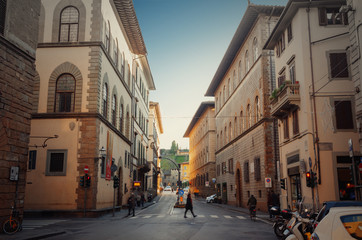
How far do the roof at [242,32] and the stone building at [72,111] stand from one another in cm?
1180

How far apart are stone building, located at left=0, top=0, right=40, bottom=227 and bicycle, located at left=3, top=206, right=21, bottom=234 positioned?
238 millimetres

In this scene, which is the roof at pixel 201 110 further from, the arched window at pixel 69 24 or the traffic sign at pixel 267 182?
the arched window at pixel 69 24

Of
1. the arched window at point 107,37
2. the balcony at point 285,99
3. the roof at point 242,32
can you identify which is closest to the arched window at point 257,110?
the balcony at point 285,99

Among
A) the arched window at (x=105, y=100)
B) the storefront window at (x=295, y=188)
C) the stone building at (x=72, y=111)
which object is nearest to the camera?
the storefront window at (x=295, y=188)

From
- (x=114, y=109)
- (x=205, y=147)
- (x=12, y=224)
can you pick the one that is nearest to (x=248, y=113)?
(x=114, y=109)

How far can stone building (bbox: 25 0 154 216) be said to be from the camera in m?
24.9

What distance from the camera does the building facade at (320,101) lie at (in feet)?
67.2

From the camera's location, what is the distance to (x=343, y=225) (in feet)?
19.8

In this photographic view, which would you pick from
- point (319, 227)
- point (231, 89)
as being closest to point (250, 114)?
point (231, 89)

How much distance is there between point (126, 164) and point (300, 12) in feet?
75.9

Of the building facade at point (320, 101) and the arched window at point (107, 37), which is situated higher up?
the arched window at point (107, 37)

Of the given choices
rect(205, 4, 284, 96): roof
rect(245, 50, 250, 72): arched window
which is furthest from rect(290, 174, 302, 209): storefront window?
rect(245, 50, 250, 72): arched window

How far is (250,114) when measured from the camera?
116 ft

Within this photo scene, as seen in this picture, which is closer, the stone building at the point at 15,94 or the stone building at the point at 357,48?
the stone building at the point at 15,94
